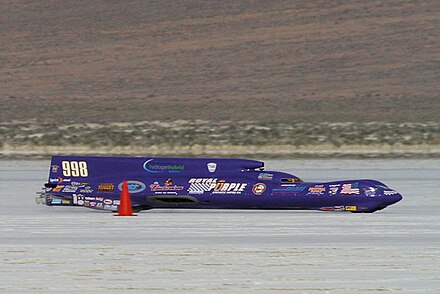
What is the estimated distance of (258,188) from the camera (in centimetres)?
1402

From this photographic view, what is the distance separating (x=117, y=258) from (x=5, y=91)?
38280 mm

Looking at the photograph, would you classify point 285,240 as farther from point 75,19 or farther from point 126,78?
point 75,19

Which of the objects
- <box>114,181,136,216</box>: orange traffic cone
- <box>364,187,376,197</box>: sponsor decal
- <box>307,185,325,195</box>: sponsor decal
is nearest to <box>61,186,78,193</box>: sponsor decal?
<box>114,181,136,216</box>: orange traffic cone

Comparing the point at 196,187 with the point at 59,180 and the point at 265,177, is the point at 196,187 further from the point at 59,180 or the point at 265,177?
the point at 59,180

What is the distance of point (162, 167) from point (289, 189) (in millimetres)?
1878

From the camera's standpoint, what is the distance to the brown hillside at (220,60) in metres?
42.6

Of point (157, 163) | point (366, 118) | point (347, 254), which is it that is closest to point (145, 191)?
point (157, 163)

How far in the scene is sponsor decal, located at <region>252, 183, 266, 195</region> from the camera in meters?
14.0

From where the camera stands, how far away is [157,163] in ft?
48.0

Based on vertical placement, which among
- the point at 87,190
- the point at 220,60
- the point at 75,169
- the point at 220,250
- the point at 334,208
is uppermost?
the point at 220,60

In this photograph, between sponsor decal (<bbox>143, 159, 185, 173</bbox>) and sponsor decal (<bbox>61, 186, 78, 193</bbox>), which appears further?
sponsor decal (<bbox>143, 159, 185, 173</bbox>)

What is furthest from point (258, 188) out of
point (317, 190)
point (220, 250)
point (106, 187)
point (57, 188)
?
point (220, 250)

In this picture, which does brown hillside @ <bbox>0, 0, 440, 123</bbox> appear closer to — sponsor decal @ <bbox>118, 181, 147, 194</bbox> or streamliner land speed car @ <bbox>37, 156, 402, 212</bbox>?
streamliner land speed car @ <bbox>37, 156, 402, 212</bbox>

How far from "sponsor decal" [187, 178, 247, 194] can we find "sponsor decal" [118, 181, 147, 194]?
2.17 feet
